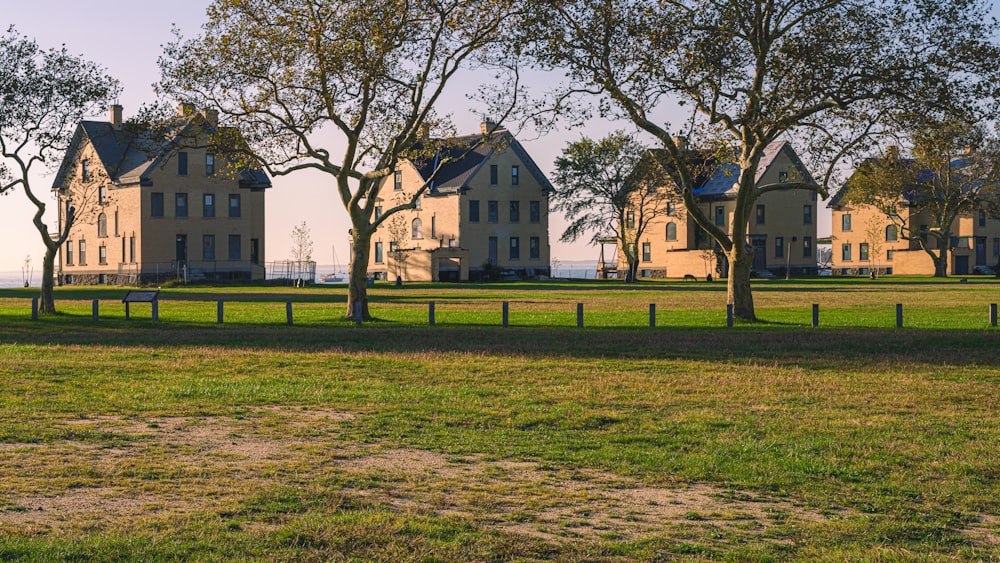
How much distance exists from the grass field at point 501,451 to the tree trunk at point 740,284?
8.39 m

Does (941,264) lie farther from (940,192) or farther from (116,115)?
(116,115)

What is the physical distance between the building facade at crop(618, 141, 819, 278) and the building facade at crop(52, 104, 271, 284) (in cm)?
3421

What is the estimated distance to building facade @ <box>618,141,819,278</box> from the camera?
90250mm

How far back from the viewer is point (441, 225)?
280ft

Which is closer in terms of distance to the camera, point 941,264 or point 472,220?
point 472,220

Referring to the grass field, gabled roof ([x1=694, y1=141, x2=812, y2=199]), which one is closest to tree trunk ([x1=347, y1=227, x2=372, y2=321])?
the grass field

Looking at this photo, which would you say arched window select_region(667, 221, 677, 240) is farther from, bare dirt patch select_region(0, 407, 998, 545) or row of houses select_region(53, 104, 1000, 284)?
bare dirt patch select_region(0, 407, 998, 545)

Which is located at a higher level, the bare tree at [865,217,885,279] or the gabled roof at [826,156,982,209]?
the gabled roof at [826,156,982,209]

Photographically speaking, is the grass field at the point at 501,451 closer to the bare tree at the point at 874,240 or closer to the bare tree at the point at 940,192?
the bare tree at the point at 940,192

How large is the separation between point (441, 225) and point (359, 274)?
51011 mm

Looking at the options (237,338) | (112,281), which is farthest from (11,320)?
(112,281)

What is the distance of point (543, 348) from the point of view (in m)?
23.3

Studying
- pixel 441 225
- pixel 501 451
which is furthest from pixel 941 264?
pixel 501 451

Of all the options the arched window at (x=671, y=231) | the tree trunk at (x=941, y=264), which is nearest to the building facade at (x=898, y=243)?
the tree trunk at (x=941, y=264)
